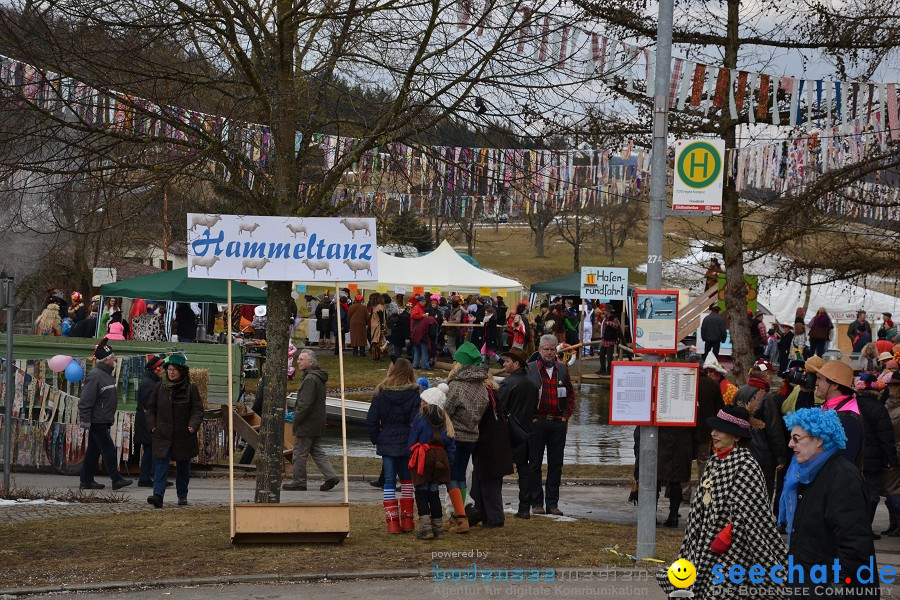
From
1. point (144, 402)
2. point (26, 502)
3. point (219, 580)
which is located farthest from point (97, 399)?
point (219, 580)

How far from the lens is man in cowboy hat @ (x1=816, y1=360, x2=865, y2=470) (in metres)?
8.94

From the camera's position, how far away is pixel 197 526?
11.0 metres

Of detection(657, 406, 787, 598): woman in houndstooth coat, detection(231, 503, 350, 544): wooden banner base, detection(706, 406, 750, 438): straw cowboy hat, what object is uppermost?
detection(706, 406, 750, 438): straw cowboy hat

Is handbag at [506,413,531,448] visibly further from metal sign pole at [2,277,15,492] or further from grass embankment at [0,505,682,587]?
metal sign pole at [2,277,15,492]

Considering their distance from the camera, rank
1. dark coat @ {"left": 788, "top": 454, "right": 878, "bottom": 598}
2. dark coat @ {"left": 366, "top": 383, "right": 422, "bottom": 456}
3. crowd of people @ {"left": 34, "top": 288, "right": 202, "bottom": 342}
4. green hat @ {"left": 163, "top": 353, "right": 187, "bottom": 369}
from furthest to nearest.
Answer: crowd of people @ {"left": 34, "top": 288, "right": 202, "bottom": 342}, green hat @ {"left": 163, "top": 353, "right": 187, "bottom": 369}, dark coat @ {"left": 366, "top": 383, "right": 422, "bottom": 456}, dark coat @ {"left": 788, "top": 454, "right": 878, "bottom": 598}

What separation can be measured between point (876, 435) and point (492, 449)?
3.72m

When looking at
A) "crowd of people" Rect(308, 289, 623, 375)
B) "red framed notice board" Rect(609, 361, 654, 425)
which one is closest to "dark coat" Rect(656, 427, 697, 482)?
"red framed notice board" Rect(609, 361, 654, 425)

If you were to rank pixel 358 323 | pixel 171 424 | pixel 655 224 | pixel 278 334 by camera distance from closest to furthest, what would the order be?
1. pixel 655 224
2. pixel 278 334
3. pixel 171 424
4. pixel 358 323

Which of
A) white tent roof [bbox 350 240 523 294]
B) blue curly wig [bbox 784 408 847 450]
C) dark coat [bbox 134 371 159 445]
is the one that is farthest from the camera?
white tent roof [bbox 350 240 523 294]

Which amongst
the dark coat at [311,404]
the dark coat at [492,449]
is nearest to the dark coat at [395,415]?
the dark coat at [492,449]

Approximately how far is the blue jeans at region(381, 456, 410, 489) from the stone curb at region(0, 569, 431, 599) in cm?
167

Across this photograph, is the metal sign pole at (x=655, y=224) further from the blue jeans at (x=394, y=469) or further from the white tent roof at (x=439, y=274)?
the white tent roof at (x=439, y=274)

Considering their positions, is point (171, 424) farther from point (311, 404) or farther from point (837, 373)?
point (837, 373)

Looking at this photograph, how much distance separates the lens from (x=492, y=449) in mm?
11078
